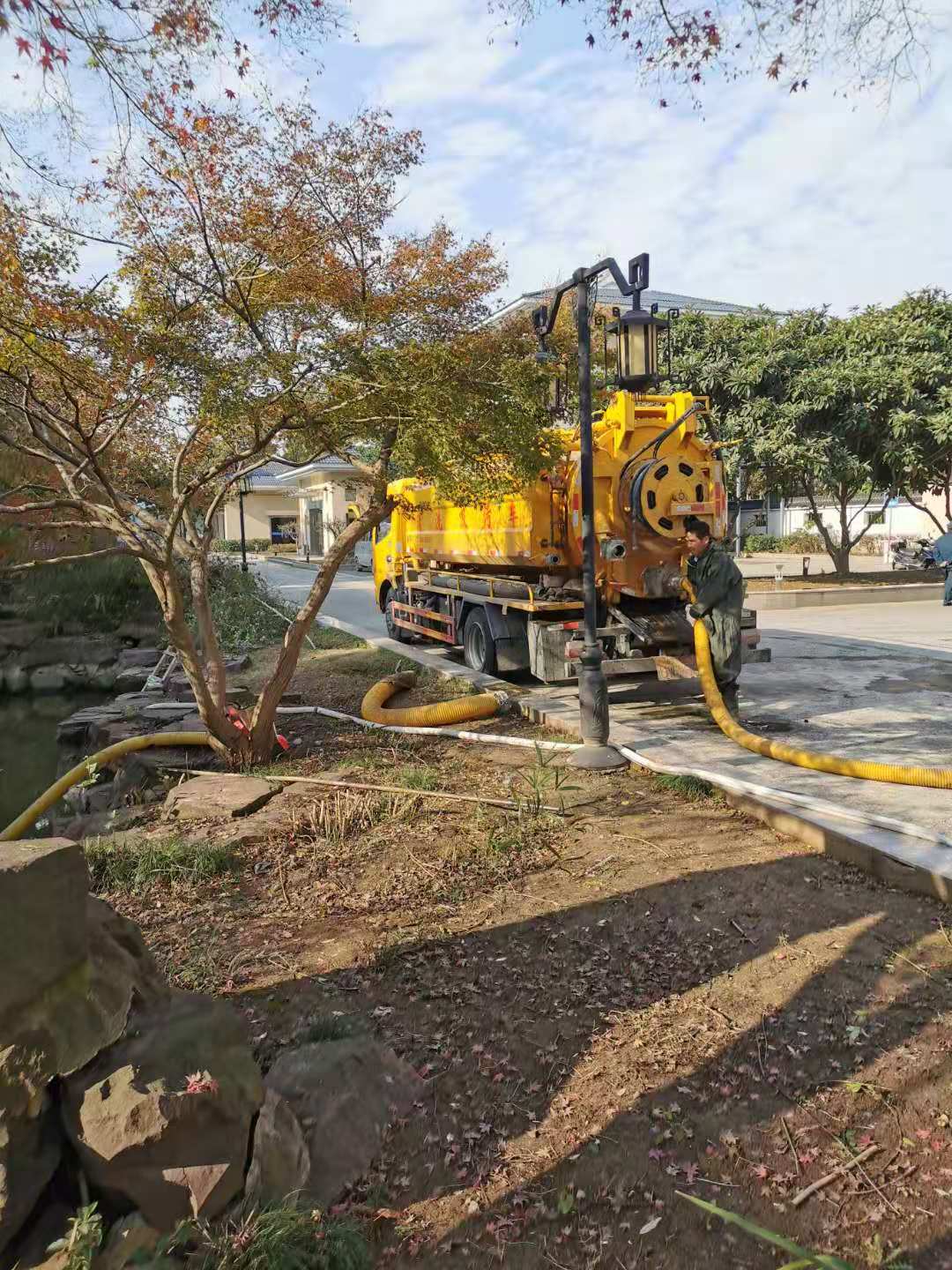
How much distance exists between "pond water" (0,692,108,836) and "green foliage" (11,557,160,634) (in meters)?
2.18

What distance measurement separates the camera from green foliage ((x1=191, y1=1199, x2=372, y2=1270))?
2.17 meters

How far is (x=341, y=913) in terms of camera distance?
4.28 m

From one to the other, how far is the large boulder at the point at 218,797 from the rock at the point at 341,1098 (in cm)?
286

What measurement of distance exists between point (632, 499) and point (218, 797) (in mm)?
4834

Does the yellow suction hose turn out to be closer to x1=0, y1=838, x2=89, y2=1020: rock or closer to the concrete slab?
x1=0, y1=838, x2=89, y2=1020: rock

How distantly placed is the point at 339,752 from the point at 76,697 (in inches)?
399

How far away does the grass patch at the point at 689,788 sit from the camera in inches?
229

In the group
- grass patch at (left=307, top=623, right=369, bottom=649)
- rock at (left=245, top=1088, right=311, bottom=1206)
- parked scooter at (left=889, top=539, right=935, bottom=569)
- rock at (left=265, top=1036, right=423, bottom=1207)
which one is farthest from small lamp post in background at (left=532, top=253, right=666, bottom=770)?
parked scooter at (left=889, top=539, right=935, bottom=569)

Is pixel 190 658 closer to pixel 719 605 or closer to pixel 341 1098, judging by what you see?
pixel 341 1098

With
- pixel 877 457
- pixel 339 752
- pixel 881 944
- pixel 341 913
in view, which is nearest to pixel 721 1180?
pixel 881 944

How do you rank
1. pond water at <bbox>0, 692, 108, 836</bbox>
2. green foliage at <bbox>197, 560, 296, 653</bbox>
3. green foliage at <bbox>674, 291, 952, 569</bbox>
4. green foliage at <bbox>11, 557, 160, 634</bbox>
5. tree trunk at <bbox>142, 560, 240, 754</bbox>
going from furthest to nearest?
green foliage at <bbox>674, 291, 952, 569</bbox>
green foliage at <bbox>11, 557, 160, 634</bbox>
green foliage at <bbox>197, 560, 296, 653</bbox>
pond water at <bbox>0, 692, 108, 836</bbox>
tree trunk at <bbox>142, 560, 240, 754</bbox>

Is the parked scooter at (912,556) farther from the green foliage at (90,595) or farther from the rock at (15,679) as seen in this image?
the rock at (15,679)

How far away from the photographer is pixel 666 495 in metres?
8.52

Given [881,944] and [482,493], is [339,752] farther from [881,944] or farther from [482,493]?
[881,944]
